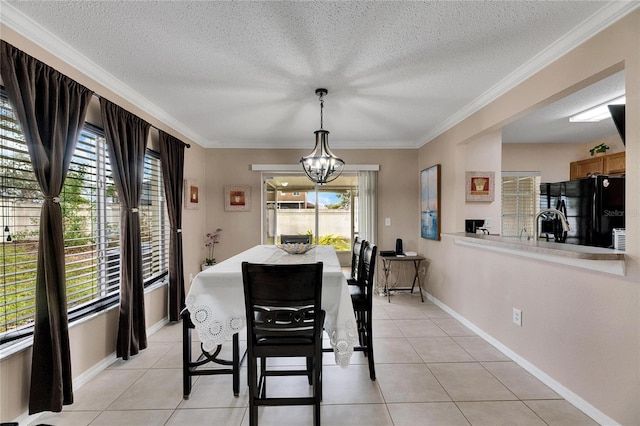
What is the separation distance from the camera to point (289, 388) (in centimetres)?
222

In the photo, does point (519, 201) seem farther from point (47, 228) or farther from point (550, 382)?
point (47, 228)

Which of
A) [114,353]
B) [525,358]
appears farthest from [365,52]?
[114,353]

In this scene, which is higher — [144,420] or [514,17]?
[514,17]

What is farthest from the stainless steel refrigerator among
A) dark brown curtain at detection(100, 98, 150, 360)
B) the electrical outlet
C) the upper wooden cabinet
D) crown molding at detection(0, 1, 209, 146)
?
crown molding at detection(0, 1, 209, 146)

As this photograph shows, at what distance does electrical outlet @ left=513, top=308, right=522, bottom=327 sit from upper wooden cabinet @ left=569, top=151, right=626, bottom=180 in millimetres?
3203

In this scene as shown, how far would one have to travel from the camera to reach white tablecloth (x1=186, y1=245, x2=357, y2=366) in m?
1.88

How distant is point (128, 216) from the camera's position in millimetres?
2631

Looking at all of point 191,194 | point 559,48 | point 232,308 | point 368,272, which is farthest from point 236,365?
point 559,48

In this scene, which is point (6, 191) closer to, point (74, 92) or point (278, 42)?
point (74, 92)

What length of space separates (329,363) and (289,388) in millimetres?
472

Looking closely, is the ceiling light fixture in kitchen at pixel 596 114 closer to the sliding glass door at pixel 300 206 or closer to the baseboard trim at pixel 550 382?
the baseboard trim at pixel 550 382

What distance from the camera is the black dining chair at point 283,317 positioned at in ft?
5.41

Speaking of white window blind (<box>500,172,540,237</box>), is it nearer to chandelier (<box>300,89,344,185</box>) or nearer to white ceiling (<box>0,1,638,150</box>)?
white ceiling (<box>0,1,638,150</box>)

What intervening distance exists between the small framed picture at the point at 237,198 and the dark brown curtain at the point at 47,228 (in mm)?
2897
